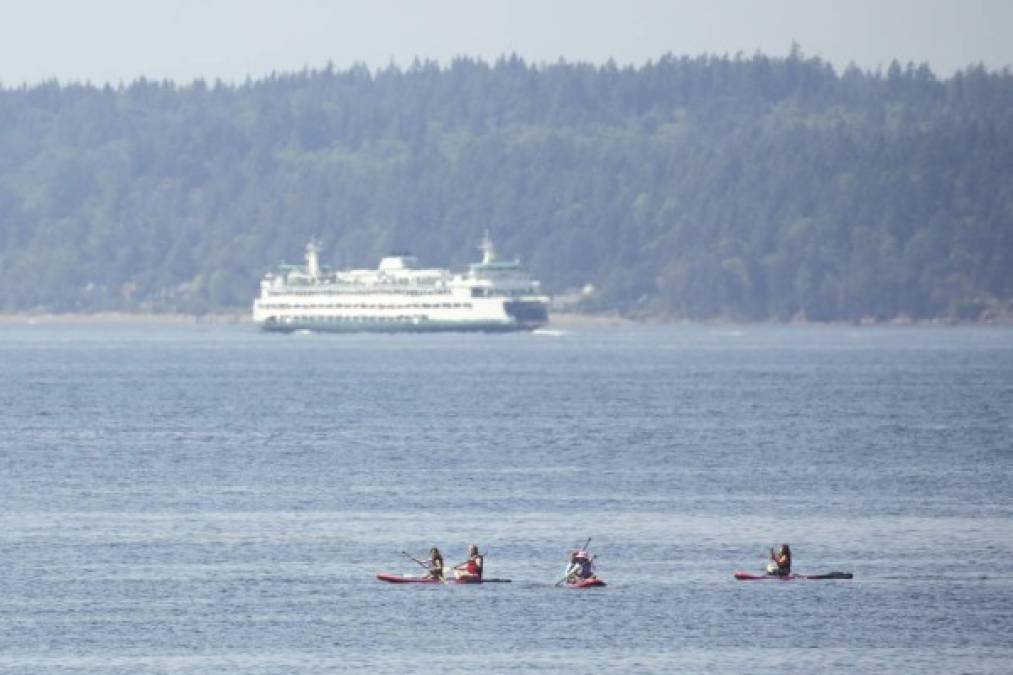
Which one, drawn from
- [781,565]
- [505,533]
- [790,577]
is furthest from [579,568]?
[505,533]

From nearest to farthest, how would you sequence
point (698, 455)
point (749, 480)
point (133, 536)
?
point (133, 536) < point (749, 480) < point (698, 455)

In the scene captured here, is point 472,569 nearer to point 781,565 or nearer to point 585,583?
point 585,583

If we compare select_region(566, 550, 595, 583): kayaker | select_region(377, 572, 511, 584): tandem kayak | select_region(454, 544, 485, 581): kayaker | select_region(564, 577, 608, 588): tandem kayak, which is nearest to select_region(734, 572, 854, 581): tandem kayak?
select_region(564, 577, 608, 588): tandem kayak

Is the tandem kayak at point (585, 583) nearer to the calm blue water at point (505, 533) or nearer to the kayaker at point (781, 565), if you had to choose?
the calm blue water at point (505, 533)

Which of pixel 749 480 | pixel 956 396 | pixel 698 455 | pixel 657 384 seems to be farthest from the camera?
pixel 657 384

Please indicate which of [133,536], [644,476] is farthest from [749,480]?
[133,536]

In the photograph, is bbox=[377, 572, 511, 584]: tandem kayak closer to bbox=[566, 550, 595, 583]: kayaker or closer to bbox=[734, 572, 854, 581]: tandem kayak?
bbox=[566, 550, 595, 583]: kayaker

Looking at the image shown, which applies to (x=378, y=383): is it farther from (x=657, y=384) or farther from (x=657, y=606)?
(x=657, y=606)

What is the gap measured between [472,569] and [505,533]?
30.6ft

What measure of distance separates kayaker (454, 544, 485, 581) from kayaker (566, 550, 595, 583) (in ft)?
6.27

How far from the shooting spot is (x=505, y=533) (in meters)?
62.8

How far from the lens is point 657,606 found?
50.8 metres

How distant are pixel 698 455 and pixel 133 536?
3059 cm

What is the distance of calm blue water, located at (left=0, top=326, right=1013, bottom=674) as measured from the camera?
154 feet
